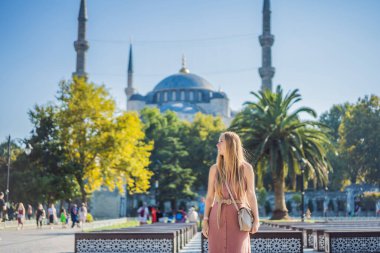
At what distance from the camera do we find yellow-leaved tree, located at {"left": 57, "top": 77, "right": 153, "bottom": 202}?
33.5 m

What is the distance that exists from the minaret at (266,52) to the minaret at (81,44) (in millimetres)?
19629

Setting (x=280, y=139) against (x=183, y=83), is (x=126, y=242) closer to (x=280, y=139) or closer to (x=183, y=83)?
(x=280, y=139)

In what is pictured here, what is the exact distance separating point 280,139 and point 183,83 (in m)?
76.4

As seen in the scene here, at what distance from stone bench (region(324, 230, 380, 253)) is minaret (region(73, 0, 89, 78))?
1871 inches

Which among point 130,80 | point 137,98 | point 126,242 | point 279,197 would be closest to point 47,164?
point 279,197

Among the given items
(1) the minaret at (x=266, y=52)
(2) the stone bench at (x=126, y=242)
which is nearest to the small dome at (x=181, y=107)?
(1) the minaret at (x=266, y=52)

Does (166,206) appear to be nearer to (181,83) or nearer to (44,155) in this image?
(44,155)

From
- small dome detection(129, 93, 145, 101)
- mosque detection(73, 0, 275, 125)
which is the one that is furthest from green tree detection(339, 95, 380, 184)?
small dome detection(129, 93, 145, 101)

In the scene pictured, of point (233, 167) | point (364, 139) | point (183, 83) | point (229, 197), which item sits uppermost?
point (183, 83)

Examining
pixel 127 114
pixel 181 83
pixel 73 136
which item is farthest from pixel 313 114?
pixel 181 83

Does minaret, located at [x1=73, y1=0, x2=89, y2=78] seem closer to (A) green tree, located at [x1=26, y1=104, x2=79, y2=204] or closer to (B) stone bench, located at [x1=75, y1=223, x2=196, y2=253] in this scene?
(A) green tree, located at [x1=26, y1=104, x2=79, y2=204]

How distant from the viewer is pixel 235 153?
17.2ft

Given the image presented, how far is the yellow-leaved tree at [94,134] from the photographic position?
110 ft

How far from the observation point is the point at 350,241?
12.6 metres
